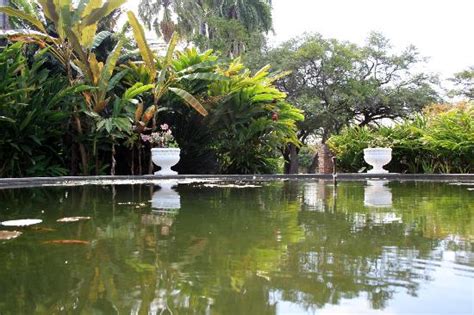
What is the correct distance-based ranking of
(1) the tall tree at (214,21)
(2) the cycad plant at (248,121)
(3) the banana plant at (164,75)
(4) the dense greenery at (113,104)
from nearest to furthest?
(4) the dense greenery at (113,104) < (3) the banana plant at (164,75) < (2) the cycad plant at (248,121) < (1) the tall tree at (214,21)

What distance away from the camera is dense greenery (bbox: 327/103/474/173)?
1087 centimetres

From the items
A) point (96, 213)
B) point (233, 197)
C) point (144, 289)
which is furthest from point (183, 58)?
point (144, 289)

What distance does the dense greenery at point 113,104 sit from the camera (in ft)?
30.3

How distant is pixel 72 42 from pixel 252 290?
8.73m

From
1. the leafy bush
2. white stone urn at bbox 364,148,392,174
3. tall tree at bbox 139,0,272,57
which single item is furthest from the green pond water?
tall tree at bbox 139,0,272,57

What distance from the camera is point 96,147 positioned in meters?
10.2

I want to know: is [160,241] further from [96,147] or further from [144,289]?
[96,147]

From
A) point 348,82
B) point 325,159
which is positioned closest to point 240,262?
point 325,159

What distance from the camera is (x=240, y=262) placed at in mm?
2162

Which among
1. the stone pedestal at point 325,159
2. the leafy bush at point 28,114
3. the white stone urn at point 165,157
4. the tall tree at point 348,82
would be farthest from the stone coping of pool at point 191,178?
the tall tree at point 348,82

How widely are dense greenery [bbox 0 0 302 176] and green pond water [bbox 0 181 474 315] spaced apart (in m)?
5.85

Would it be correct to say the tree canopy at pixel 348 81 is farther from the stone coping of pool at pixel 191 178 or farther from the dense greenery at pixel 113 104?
the stone coping of pool at pixel 191 178

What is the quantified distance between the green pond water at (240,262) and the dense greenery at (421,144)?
7.47m

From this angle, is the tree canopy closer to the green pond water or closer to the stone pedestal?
the stone pedestal
